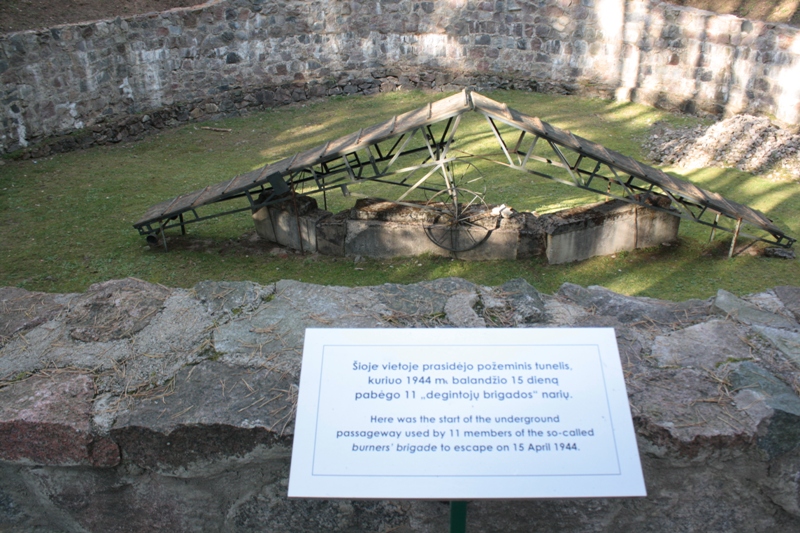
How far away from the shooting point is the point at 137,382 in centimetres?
347

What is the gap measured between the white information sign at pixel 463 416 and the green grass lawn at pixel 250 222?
442cm

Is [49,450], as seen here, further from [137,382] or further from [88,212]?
[88,212]

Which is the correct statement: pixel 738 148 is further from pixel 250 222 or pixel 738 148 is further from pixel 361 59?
pixel 361 59

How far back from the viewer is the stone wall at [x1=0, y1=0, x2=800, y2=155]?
10.5 metres

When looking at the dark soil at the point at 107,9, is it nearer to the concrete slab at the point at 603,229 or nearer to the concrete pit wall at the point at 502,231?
the concrete pit wall at the point at 502,231

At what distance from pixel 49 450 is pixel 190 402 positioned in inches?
28.7

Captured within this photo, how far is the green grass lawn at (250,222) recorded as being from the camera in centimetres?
727

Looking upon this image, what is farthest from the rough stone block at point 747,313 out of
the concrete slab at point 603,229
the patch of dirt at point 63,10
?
the patch of dirt at point 63,10

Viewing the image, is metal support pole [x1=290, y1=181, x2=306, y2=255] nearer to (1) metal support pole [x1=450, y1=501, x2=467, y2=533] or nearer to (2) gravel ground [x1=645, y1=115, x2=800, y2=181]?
(1) metal support pole [x1=450, y1=501, x2=467, y2=533]

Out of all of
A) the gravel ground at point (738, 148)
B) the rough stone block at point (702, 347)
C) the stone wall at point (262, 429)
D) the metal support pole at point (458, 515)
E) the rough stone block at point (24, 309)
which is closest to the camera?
the metal support pole at point (458, 515)

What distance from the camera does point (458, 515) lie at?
261 centimetres

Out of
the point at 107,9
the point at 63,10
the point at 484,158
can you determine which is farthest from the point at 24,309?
the point at 107,9

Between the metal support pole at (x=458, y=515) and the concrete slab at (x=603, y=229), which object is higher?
the metal support pole at (x=458, y=515)

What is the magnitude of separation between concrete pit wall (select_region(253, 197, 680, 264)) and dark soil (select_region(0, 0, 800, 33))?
6.66 metres
